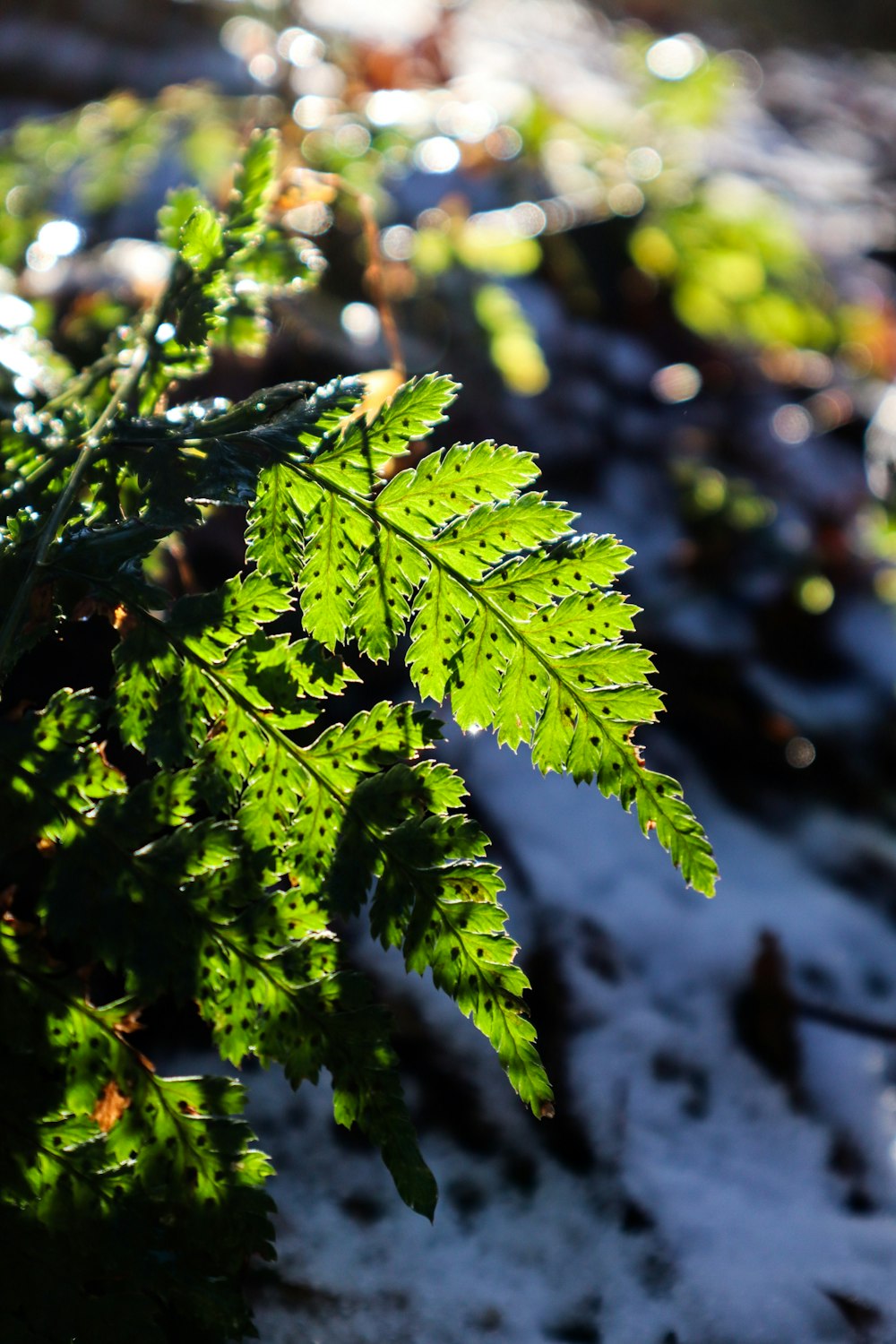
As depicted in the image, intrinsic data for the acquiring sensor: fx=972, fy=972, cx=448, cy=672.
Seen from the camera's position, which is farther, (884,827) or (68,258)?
(68,258)

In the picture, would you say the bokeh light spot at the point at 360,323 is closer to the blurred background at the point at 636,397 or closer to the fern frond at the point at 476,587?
the blurred background at the point at 636,397

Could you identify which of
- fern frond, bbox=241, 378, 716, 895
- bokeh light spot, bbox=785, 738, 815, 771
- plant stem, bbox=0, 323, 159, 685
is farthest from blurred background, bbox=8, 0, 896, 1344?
fern frond, bbox=241, 378, 716, 895

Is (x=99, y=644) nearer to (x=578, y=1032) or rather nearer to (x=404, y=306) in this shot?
(x=578, y=1032)

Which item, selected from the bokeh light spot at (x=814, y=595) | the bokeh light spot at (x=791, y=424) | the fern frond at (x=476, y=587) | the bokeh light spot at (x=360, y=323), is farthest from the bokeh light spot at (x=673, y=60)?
the fern frond at (x=476, y=587)

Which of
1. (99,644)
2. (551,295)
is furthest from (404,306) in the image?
(99,644)

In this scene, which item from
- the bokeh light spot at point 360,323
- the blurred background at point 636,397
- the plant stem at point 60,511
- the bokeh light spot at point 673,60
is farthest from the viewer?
the bokeh light spot at point 673,60

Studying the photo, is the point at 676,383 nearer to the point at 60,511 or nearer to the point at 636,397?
the point at 636,397

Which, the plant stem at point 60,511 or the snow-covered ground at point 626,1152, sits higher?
the plant stem at point 60,511

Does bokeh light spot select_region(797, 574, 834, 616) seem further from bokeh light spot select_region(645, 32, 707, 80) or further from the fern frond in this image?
bokeh light spot select_region(645, 32, 707, 80)
